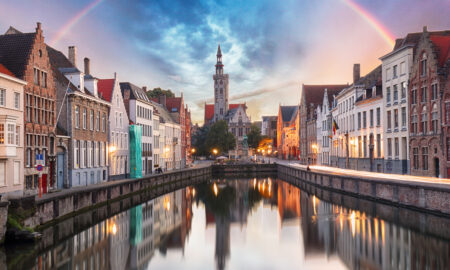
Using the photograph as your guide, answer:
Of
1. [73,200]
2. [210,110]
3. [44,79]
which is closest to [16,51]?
[44,79]

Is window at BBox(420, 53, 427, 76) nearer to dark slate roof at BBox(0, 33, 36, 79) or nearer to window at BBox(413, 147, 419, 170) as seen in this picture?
window at BBox(413, 147, 419, 170)

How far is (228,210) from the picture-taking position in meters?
35.6

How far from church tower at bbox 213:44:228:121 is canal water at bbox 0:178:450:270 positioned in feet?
371

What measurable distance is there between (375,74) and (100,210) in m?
36.3

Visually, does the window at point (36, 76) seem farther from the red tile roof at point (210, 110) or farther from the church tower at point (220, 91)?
the red tile roof at point (210, 110)

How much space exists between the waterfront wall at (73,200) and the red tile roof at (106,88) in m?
9.14

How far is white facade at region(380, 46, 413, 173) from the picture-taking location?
1591 inches

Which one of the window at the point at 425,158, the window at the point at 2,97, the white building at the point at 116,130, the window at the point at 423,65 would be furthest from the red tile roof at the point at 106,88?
the window at the point at 425,158

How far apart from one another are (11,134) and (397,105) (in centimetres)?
3302

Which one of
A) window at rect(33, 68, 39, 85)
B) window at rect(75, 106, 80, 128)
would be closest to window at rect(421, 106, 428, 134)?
window at rect(75, 106, 80, 128)

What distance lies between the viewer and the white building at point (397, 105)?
4031 cm

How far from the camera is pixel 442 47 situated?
36188 mm

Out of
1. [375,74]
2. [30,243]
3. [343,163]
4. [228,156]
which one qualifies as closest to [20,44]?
[30,243]

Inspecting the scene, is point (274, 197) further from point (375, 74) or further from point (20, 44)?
point (20, 44)
